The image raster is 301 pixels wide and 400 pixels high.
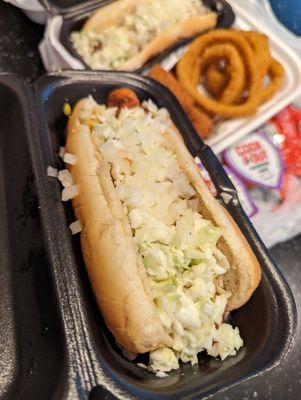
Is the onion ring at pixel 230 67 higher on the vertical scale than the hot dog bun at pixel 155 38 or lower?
lower

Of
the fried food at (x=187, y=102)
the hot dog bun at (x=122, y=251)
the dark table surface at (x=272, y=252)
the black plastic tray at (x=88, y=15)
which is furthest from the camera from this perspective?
the black plastic tray at (x=88, y=15)

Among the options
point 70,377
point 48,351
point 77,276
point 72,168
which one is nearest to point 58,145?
point 72,168

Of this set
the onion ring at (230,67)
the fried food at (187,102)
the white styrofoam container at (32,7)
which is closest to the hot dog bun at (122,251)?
the fried food at (187,102)

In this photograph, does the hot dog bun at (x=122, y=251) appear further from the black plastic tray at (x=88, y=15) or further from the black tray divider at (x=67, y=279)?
the black plastic tray at (x=88, y=15)

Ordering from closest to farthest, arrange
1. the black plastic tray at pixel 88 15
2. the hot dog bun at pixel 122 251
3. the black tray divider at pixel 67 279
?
the black tray divider at pixel 67 279 → the hot dog bun at pixel 122 251 → the black plastic tray at pixel 88 15

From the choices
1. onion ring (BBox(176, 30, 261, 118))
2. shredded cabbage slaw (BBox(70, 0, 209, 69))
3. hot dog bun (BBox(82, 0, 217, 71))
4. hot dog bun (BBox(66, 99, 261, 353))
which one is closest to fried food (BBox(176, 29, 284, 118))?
onion ring (BBox(176, 30, 261, 118))

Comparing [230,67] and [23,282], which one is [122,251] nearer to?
[23,282]

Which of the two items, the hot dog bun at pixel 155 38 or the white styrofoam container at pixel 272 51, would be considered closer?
the white styrofoam container at pixel 272 51
